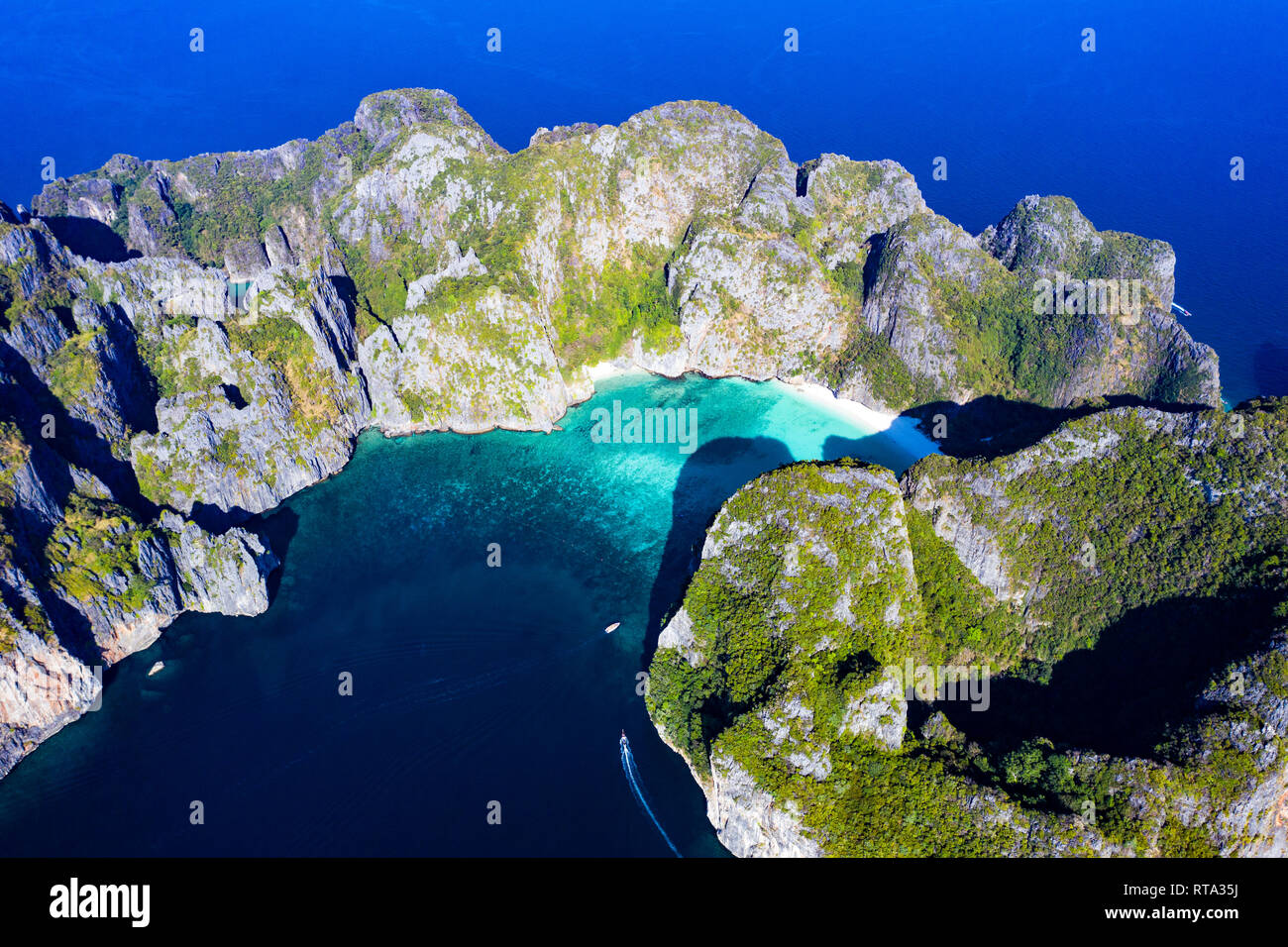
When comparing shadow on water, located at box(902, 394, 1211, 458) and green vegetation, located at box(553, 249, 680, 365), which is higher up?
green vegetation, located at box(553, 249, 680, 365)

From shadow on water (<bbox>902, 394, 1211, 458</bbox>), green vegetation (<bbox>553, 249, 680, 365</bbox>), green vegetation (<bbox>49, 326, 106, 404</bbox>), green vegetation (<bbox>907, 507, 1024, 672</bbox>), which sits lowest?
green vegetation (<bbox>907, 507, 1024, 672</bbox>)

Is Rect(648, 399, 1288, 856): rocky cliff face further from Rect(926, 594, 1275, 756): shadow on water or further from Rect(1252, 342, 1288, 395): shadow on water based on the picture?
Rect(1252, 342, 1288, 395): shadow on water

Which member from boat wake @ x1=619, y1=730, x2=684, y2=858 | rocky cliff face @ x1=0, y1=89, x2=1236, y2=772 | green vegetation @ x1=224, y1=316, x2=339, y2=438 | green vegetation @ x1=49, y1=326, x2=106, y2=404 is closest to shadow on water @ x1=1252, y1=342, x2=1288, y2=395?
rocky cliff face @ x1=0, y1=89, x2=1236, y2=772

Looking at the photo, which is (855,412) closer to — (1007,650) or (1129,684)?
(1007,650)

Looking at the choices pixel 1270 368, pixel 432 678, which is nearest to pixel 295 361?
pixel 432 678

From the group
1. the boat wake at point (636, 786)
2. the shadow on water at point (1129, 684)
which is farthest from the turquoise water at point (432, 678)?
the shadow on water at point (1129, 684)

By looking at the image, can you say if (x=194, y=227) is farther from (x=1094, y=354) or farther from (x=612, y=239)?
(x=1094, y=354)
